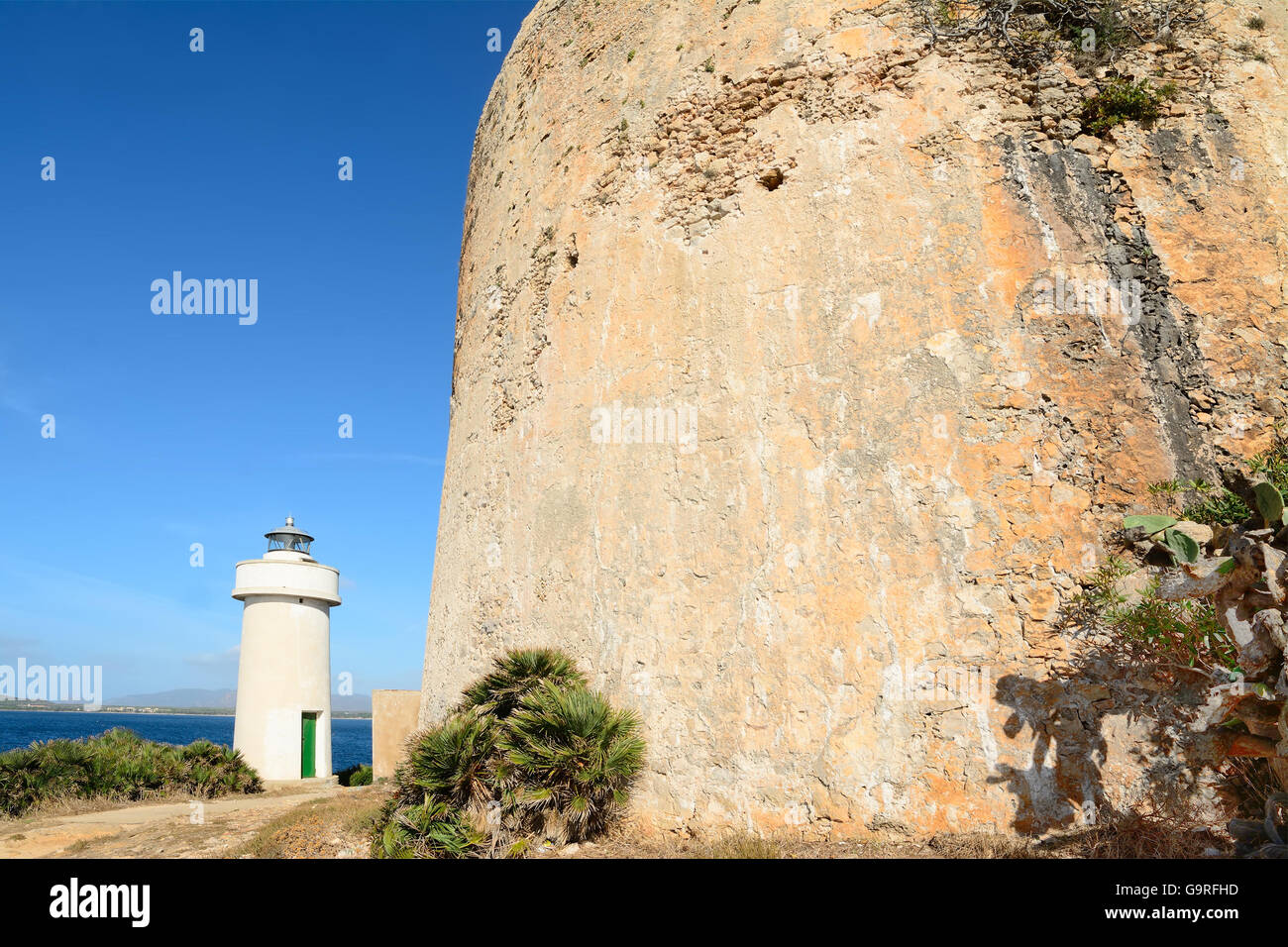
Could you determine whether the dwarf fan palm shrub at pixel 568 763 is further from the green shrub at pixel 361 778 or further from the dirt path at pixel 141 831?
the green shrub at pixel 361 778

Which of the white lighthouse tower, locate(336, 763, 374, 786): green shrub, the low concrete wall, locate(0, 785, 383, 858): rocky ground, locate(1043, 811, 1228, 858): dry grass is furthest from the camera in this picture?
the white lighthouse tower

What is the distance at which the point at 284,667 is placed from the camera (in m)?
17.3

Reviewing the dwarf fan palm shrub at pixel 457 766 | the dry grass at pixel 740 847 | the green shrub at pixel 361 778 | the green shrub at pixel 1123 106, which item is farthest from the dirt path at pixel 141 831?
the green shrub at pixel 1123 106

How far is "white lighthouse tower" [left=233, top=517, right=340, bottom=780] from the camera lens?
16734 mm

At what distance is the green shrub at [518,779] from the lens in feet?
20.8

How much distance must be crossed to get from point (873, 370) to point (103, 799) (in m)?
12.1

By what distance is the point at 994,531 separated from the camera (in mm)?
6195

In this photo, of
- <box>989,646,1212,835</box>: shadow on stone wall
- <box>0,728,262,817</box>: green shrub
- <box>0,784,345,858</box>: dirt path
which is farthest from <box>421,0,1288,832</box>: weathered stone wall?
<box>0,728,262,817</box>: green shrub

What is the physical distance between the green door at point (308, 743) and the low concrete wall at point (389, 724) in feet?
17.5

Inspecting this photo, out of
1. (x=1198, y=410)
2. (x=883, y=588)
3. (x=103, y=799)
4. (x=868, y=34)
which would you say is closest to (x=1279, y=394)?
(x=1198, y=410)

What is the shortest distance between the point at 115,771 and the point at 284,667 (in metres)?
4.95

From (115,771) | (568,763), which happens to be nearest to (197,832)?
(115,771)

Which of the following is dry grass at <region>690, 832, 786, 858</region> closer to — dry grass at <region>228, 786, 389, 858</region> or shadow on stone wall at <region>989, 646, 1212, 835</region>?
shadow on stone wall at <region>989, 646, 1212, 835</region>

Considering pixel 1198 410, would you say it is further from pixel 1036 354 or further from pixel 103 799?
pixel 103 799
